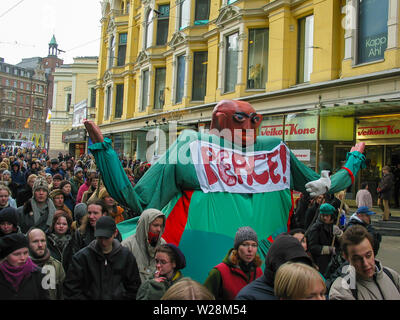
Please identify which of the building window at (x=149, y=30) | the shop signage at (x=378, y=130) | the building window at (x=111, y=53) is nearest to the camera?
the shop signage at (x=378, y=130)

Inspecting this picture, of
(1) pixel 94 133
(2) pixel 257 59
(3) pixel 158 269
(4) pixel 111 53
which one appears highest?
(4) pixel 111 53

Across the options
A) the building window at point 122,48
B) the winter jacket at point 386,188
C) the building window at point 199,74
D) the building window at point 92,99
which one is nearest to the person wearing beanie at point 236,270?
the winter jacket at point 386,188

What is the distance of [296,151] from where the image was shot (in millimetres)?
13438

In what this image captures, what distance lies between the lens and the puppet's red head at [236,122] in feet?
11.9

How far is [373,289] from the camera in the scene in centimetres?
253

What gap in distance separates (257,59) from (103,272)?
13701mm

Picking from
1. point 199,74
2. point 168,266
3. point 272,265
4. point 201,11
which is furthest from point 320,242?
point 201,11

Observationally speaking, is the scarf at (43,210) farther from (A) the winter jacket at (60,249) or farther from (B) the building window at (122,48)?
(B) the building window at (122,48)

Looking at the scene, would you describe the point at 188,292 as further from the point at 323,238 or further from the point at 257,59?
the point at 257,59

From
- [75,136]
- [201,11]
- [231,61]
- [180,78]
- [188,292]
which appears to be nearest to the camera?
[188,292]

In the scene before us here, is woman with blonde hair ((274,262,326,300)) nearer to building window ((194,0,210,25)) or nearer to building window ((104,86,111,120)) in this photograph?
building window ((194,0,210,25))

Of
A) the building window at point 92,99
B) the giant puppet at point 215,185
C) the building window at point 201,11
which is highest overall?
the building window at point 201,11

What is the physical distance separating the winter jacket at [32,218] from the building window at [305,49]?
10.6 m

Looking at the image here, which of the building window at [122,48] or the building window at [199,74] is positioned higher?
the building window at [122,48]
